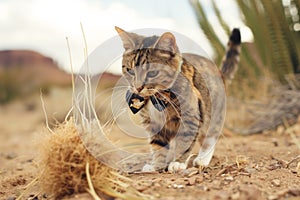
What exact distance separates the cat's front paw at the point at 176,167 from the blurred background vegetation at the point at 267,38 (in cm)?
258

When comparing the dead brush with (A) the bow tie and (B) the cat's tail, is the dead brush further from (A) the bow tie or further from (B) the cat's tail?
(B) the cat's tail

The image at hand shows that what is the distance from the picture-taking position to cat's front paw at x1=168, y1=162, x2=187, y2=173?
2646 millimetres

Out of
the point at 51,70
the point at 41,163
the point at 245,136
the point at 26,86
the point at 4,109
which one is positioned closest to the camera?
the point at 41,163

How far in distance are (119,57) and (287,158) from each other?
1.32m

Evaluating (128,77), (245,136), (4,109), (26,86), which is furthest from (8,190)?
(26,86)

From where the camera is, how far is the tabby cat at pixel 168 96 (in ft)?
8.10

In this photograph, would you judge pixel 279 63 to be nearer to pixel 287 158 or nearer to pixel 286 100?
pixel 286 100

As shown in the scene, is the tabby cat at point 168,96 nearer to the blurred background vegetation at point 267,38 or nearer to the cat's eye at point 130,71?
the cat's eye at point 130,71

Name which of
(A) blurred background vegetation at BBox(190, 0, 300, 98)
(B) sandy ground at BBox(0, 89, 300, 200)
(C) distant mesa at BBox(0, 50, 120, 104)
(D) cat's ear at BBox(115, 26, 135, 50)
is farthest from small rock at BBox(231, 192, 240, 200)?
(C) distant mesa at BBox(0, 50, 120, 104)

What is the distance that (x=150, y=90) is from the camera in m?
2.46

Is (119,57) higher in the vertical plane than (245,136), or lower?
higher

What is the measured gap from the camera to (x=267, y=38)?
4.91 metres

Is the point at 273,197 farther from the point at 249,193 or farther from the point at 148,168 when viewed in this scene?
Result: the point at 148,168

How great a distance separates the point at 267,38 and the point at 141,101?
2791mm
